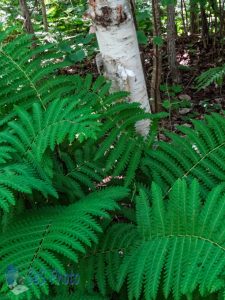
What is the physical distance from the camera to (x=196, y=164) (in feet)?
6.61

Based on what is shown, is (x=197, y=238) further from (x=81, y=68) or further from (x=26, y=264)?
(x=81, y=68)

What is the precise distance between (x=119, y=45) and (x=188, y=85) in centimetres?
307

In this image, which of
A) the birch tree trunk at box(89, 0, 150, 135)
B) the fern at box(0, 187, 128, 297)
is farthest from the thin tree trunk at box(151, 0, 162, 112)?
the fern at box(0, 187, 128, 297)

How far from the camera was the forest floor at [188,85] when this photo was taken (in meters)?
4.40

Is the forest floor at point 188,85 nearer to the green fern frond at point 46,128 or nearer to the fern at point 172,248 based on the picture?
the green fern frond at point 46,128

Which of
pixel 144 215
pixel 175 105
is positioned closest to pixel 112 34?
pixel 144 215

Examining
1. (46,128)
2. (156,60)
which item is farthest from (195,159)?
(156,60)

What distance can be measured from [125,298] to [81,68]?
15.5ft

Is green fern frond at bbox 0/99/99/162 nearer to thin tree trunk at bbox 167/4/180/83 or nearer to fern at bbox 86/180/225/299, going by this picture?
fern at bbox 86/180/225/299

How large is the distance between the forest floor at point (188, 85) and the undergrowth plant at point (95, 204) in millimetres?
1870

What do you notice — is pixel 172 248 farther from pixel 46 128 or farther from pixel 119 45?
pixel 119 45

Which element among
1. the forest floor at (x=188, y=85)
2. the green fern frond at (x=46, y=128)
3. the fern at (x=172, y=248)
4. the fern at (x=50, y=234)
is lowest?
the forest floor at (x=188, y=85)

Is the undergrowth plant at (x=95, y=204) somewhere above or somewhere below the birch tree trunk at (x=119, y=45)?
below

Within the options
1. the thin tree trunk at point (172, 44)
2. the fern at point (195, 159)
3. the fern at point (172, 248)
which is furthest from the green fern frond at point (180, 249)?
the thin tree trunk at point (172, 44)
